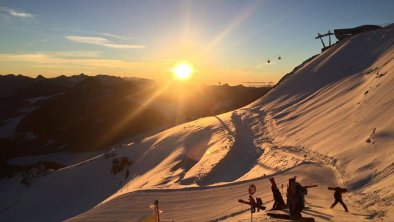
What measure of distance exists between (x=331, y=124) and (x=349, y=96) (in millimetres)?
6627

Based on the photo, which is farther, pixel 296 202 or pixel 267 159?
pixel 267 159

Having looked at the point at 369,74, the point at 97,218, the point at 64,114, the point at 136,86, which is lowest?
the point at 97,218

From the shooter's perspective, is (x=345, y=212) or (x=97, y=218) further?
(x=97, y=218)

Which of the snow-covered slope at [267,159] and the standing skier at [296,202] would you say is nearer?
the standing skier at [296,202]

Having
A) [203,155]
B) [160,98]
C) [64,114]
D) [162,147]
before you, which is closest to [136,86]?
[160,98]

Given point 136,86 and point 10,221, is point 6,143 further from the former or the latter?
point 10,221

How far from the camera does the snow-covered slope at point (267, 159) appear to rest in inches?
718

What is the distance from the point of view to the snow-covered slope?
18.2m

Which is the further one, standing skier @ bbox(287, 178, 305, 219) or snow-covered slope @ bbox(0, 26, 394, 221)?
snow-covered slope @ bbox(0, 26, 394, 221)

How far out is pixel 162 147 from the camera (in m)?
46.2

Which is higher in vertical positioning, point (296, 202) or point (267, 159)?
point (267, 159)

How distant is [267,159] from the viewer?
28.0 m

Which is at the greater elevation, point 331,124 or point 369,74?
point 369,74

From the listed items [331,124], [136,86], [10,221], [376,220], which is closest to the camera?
[376,220]
